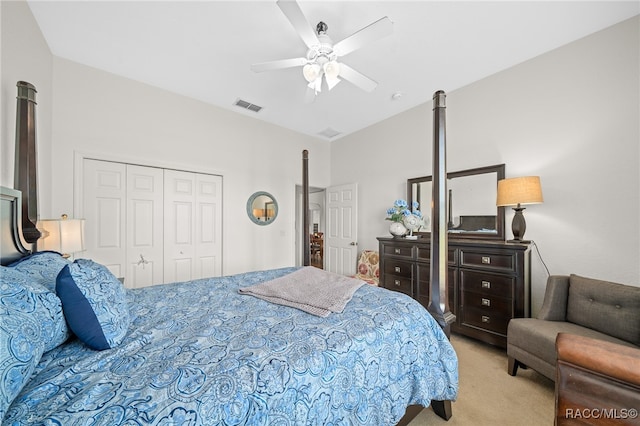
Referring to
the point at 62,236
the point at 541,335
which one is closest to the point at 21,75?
the point at 62,236

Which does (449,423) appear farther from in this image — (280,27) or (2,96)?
(2,96)

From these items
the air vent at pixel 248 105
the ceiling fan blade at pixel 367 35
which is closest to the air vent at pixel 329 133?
the air vent at pixel 248 105

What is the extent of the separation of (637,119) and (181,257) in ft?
16.1

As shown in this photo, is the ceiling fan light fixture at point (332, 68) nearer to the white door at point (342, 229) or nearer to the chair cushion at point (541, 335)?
the white door at point (342, 229)

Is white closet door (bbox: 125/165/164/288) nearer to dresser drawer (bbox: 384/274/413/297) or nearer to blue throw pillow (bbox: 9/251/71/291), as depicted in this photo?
blue throw pillow (bbox: 9/251/71/291)

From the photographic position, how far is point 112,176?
280cm

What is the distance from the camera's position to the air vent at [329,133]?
4.41 m

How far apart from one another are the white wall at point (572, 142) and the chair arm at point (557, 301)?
432mm

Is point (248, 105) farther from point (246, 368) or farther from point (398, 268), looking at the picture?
point (246, 368)

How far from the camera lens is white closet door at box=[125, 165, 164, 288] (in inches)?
114

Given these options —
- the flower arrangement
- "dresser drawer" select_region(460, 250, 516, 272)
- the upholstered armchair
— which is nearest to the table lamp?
"dresser drawer" select_region(460, 250, 516, 272)

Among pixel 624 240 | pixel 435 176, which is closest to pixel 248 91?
pixel 435 176

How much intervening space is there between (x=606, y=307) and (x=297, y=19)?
3.02m

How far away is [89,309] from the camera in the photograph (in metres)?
0.91
